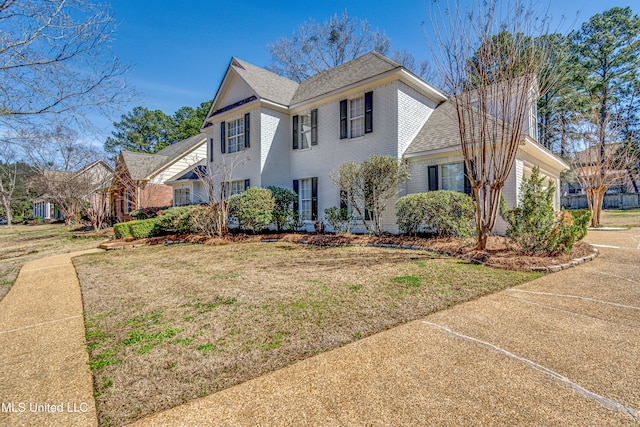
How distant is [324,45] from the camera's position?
2638 cm

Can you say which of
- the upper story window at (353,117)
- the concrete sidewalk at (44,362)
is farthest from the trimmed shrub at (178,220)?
the upper story window at (353,117)

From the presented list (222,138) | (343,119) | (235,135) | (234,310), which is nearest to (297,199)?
(343,119)

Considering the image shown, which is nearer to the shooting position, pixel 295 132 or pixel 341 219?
pixel 341 219

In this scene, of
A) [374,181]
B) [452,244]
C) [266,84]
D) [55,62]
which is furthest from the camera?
[266,84]

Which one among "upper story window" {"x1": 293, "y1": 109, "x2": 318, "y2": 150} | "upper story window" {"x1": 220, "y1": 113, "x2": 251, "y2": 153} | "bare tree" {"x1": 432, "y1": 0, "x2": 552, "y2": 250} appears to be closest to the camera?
"bare tree" {"x1": 432, "y1": 0, "x2": 552, "y2": 250}

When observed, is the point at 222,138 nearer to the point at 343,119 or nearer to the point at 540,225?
the point at 343,119

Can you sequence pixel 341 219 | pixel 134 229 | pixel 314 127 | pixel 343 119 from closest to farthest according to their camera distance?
pixel 341 219 → pixel 343 119 → pixel 134 229 → pixel 314 127

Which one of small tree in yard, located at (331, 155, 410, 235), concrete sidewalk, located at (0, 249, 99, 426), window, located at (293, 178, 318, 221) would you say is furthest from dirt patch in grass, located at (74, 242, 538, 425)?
window, located at (293, 178, 318, 221)

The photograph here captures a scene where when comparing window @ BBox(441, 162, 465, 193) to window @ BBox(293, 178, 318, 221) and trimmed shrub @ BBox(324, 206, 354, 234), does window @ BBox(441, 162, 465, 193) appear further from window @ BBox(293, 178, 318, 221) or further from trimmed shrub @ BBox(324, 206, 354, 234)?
window @ BBox(293, 178, 318, 221)

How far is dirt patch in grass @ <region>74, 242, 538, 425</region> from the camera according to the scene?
2.62 m

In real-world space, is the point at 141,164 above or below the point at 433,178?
above

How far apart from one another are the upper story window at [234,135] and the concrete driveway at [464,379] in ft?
43.8

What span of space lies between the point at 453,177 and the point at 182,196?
19465 mm

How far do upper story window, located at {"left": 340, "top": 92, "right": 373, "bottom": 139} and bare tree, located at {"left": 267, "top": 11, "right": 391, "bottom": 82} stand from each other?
48.1 ft
